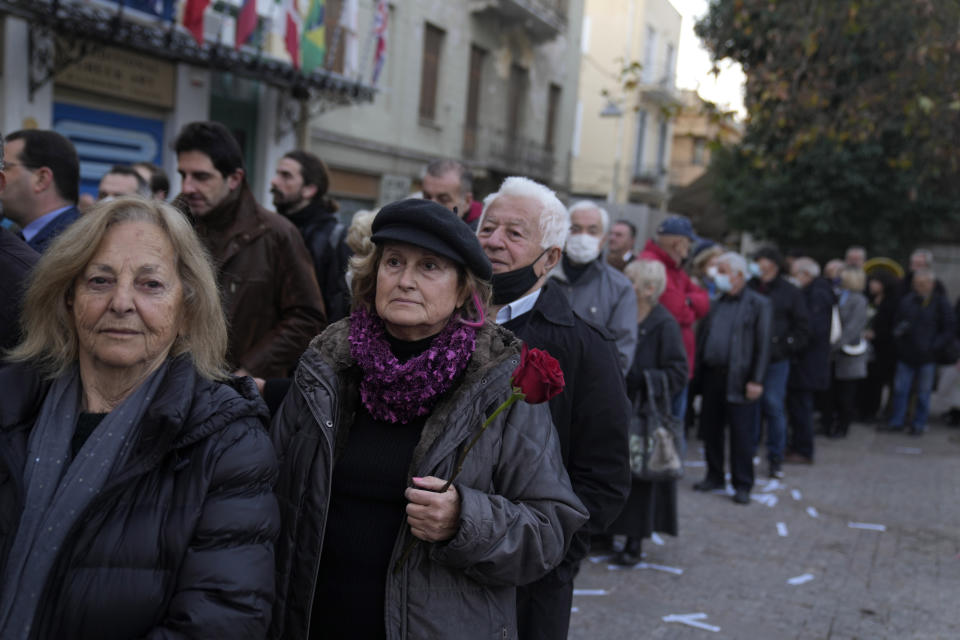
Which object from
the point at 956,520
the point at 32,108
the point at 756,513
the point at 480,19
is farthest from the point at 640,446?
the point at 480,19

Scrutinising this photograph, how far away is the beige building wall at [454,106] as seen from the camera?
16422mm

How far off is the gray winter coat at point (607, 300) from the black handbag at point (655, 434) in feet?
2.19

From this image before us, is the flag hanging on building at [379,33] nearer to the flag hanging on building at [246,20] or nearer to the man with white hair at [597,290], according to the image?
the flag hanging on building at [246,20]

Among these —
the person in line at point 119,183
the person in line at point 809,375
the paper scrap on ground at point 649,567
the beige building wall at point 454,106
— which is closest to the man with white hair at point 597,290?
the paper scrap on ground at point 649,567

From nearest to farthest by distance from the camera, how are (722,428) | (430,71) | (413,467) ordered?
1. (413,467)
2. (722,428)
3. (430,71)

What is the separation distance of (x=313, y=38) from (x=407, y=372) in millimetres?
12045

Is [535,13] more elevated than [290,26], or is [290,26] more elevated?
[535,13]

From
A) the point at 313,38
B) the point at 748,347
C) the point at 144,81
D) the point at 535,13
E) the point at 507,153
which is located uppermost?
the point at 535,13

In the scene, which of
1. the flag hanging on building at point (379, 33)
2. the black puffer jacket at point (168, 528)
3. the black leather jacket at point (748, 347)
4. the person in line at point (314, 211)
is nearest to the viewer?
the black puffer jacket at point (168, 528)

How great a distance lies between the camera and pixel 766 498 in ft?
24.3

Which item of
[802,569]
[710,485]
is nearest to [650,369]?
[802,569]

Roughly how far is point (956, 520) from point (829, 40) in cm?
536

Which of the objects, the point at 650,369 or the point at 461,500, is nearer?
the point at 461,500

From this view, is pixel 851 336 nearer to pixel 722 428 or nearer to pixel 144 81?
pixel 722 428
